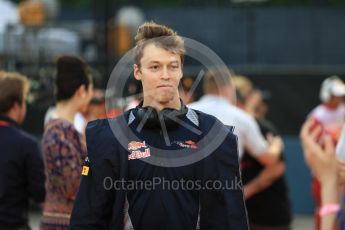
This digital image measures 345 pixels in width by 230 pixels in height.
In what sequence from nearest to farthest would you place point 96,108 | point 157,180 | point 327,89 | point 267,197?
1. point 157,180
2. point 267,197
3. point 96,108
4. point 327,89

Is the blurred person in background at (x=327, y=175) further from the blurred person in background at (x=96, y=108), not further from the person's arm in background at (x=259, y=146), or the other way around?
the blurred person in background at (x=96, y=108)

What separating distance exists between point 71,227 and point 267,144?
412 cm

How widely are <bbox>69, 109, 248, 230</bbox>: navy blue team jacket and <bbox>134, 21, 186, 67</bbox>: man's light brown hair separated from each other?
0.32 meters

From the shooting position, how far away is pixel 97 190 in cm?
434

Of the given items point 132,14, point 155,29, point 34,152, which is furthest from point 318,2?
point 155,29

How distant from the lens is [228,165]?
4.37 m

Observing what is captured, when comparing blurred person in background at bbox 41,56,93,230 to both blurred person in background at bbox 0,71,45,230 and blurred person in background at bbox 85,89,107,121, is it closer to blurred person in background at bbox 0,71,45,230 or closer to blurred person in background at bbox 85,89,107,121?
blurred person in background at bbox 0,71,45,230

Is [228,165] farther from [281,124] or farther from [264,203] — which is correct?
[281,124]

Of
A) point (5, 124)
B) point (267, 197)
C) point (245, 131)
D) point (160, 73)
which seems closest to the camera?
point (160, 73)

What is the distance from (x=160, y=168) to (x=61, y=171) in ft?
6.06

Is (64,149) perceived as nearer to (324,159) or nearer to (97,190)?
(97,190)

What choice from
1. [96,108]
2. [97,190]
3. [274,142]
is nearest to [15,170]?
[97,190]

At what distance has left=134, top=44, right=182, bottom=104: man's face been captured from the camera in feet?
14.3

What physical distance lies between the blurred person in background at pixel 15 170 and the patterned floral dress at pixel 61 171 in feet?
0.55
